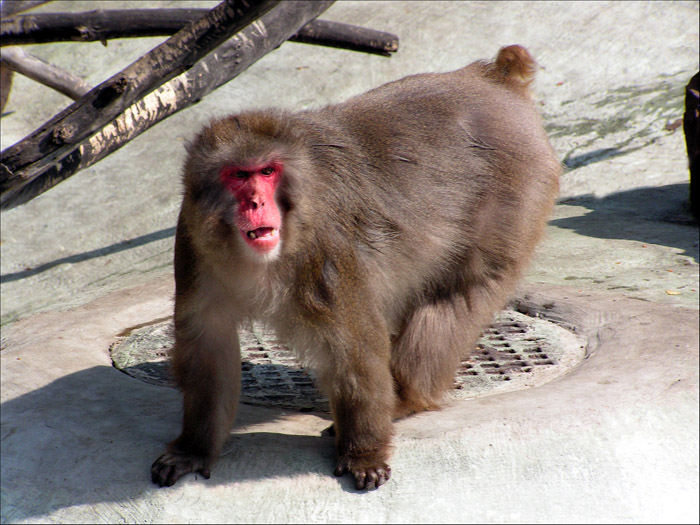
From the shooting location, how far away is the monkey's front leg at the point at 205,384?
3.36 meters

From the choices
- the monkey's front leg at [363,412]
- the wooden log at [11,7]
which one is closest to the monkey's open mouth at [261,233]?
the monkey's front leg at [363,412]

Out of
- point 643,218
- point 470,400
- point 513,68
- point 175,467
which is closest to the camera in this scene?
point 175,467

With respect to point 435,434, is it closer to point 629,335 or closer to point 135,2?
point 629,335

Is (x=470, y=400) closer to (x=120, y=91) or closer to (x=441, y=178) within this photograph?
(x=441, y=178)

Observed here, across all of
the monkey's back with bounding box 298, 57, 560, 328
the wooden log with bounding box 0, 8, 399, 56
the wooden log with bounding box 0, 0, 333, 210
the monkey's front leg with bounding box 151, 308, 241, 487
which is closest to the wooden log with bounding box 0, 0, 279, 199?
the wooden log with bounding box 0, 0, 333, 210

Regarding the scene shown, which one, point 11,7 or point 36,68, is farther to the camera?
point 36,68

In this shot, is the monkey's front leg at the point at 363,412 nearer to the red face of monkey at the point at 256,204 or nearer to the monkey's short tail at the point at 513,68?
the red face of monkey at the point at 256,204

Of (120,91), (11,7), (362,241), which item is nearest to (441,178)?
(362,241)

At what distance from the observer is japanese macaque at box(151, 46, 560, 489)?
304cm

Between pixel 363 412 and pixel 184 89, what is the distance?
3042 mm

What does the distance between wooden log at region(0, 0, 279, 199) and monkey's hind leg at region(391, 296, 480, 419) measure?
1.91m

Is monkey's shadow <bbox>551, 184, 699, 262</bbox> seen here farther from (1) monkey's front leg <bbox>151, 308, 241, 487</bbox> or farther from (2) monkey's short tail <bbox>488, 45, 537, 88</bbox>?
(1) monkey's front leg <bbox>151, 308, 241, 487</bbox>

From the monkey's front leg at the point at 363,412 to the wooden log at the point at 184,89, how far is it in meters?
2.66

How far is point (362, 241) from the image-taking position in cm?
338
